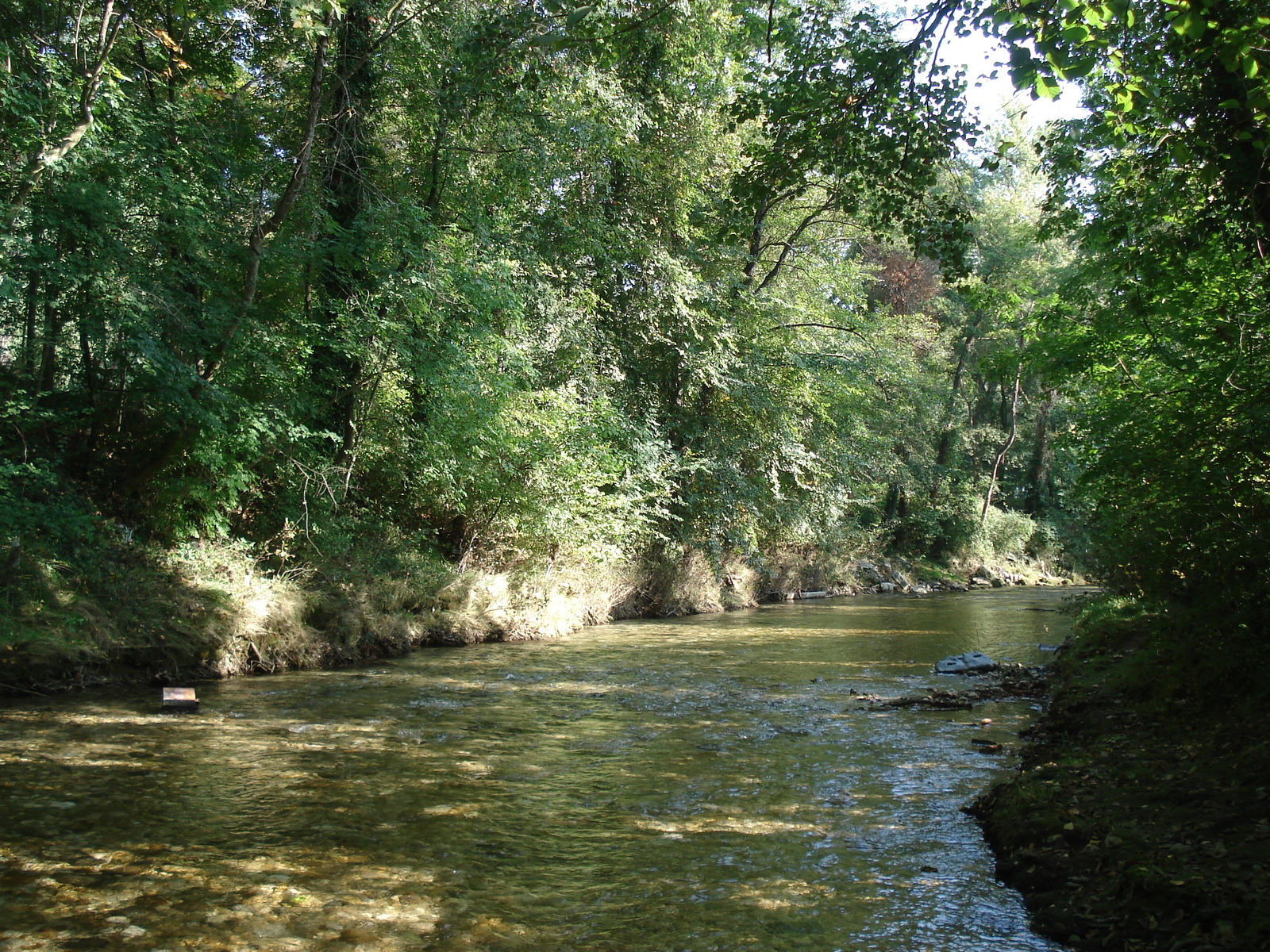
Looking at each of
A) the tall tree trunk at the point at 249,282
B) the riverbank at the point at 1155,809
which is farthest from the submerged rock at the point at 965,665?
the tall tree trunk at the point at 249,282

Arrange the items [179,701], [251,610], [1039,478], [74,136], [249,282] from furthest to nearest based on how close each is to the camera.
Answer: [1039,478], [249,282], [251,610], [74,136], [179,701]

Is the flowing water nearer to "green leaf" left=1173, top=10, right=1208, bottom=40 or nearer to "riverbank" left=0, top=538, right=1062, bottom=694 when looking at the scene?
"riverbank" left=0, top=538, right=1062, bottom=694

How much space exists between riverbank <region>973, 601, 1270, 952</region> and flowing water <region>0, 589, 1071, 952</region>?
1.06ft

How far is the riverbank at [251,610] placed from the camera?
9078mm

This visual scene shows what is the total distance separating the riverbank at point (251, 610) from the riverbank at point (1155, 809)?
8.89 m

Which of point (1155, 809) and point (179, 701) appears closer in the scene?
point (1155, 809)

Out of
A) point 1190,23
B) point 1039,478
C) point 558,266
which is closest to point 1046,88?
point 1190,23

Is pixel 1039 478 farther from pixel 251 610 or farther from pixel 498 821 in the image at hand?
pixel 498 821

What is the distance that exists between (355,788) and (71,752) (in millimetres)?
2507

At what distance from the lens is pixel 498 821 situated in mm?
5895

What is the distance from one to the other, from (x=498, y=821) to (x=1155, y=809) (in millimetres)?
4085

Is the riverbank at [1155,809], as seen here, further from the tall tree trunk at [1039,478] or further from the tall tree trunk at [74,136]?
the tall tree trunk at [1039,478]

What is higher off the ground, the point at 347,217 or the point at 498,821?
the point at 347,217

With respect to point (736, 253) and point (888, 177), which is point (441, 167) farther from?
point (888, 177)
